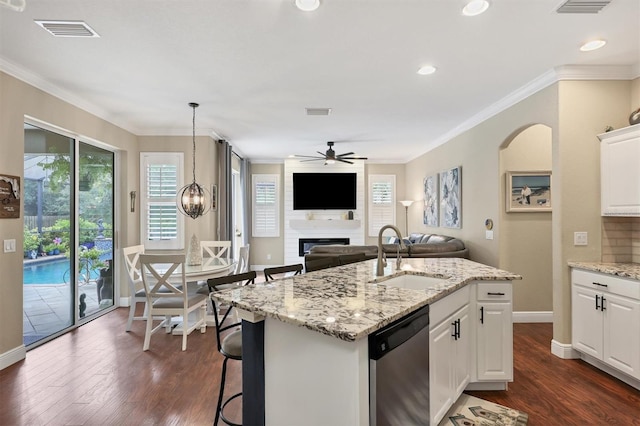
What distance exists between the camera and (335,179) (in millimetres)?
8398

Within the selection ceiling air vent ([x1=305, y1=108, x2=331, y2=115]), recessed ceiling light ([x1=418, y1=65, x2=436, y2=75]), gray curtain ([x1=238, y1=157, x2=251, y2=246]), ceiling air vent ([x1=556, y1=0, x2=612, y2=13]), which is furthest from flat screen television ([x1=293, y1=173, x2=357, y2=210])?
ceiling air vent ([x1=556, y1=0, x2=612, y2=13])

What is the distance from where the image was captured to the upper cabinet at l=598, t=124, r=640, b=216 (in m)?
2.88

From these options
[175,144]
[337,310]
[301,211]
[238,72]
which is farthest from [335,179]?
[337,310]

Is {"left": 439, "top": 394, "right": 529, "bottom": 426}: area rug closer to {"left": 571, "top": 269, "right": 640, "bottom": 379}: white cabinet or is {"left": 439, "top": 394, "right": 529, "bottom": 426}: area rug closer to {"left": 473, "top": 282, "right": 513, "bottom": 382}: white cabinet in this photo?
{"left": 473, "top": 282, "right": 513, "bottom": 382}: white cabinet

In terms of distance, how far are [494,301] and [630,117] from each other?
2233mm

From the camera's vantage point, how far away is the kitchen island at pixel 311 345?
141 centimetres

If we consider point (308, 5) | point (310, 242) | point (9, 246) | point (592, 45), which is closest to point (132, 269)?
point (9, 246)

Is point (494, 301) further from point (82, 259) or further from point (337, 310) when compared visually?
point (82, 259)

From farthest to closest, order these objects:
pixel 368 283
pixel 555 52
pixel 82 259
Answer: pixel 82 259, pixel 555 52, pixel 368 283

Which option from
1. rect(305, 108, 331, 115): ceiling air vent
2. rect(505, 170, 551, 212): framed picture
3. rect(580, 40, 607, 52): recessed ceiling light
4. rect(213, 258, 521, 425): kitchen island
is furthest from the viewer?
rect(305, 108, 331, 115): ceiling air vent

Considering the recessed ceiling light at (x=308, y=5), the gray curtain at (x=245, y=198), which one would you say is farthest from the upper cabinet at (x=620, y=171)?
the gray curtain at (x=245, y=198)

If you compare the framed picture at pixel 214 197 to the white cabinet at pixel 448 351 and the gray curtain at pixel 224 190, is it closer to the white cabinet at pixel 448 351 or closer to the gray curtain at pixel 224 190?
the gray curtain at pixel 224 190

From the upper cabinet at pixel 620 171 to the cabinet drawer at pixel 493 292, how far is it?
1.42 metres

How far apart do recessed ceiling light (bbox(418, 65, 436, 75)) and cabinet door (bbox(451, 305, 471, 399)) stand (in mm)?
2175
